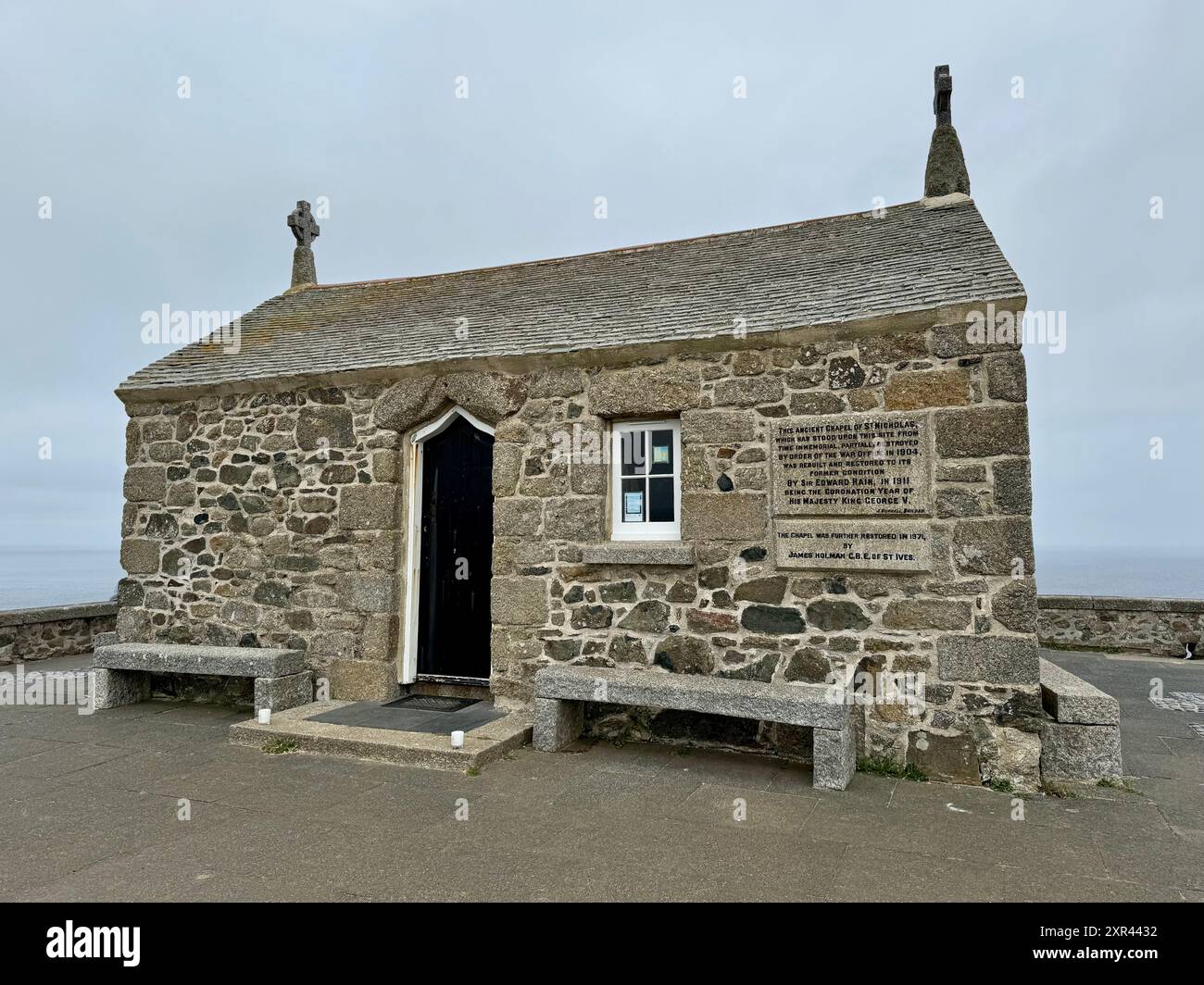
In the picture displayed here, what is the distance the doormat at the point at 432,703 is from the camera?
671cm

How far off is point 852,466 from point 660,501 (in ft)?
5.29

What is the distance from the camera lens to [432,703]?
6.93 m

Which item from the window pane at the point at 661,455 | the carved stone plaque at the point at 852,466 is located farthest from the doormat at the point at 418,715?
the carved stone plaque at the point at 852,466

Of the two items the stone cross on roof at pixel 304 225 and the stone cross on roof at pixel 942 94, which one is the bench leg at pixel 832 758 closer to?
the stone cross on roof at pixel 942 94

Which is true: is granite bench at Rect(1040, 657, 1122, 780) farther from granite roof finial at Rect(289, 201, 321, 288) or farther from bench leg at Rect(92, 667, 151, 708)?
granite roof finial at Rect(289, 201, 321, 288)

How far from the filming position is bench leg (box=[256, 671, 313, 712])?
22.0 ft

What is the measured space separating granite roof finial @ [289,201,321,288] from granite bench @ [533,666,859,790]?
25.9ft

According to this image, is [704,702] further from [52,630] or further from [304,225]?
[52,630]

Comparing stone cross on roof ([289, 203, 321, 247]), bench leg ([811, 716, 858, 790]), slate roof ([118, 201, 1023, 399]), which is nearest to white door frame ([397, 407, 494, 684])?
slate roof ([118, 201, 1023, 399])
